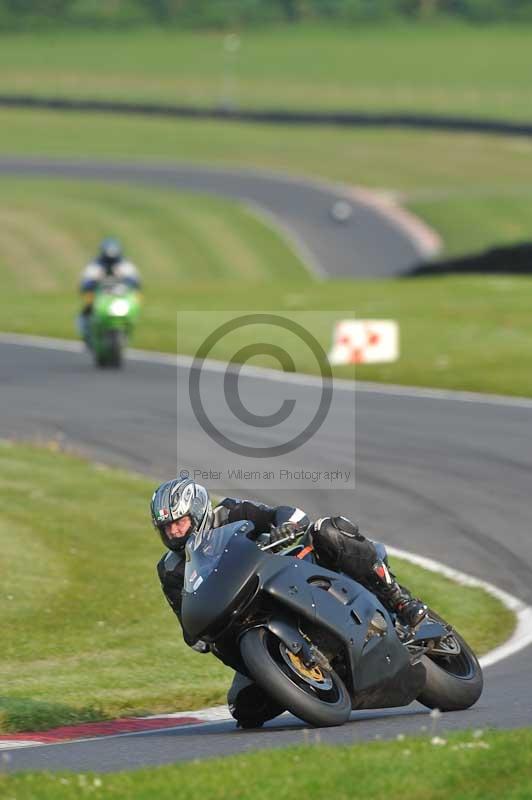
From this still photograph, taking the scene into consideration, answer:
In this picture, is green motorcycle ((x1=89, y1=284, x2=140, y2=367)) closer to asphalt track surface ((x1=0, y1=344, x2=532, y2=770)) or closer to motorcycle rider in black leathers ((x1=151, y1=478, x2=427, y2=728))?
asphalt track surface ((x1=0, y1=344, x2=532, y2=770))

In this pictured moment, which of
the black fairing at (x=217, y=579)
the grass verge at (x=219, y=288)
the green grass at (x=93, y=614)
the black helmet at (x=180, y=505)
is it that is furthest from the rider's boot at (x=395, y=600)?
the grass verge at (x=219, y=288)

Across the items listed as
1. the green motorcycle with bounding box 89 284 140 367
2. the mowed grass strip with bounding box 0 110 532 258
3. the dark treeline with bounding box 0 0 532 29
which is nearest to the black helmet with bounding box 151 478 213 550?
the green motorcycle with bounding box 89 284 140 367

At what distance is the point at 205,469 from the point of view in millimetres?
17312

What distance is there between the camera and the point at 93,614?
11312 millimetres

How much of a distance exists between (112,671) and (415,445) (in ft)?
28.4

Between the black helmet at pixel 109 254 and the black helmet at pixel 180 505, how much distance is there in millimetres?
16690

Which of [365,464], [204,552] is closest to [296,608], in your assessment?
[204,552]

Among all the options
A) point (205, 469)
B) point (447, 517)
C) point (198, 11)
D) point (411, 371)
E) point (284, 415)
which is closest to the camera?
point (447, 517)

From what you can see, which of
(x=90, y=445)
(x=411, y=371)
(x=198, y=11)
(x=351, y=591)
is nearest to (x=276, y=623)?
(x=351, y=591)

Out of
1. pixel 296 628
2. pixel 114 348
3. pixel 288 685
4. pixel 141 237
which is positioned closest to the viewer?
pixel 288 685

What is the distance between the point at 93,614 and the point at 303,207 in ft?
153

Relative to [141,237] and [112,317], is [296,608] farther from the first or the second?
[141,237]

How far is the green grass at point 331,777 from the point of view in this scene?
616cm

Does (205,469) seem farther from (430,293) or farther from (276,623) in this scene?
(430,293)
